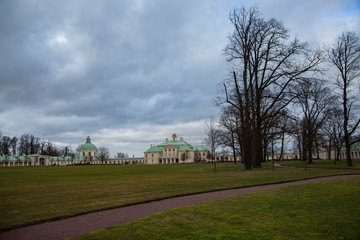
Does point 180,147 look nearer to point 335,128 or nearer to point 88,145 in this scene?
point 88,145

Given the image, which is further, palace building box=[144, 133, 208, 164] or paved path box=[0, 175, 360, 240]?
palace building box=[144, 133, 208, 164]

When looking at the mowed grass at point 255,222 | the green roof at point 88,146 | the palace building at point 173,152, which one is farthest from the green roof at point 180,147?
the mowed grass at point 255,222

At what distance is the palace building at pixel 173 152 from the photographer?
12119 cm

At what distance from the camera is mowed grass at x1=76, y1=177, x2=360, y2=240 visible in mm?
5148

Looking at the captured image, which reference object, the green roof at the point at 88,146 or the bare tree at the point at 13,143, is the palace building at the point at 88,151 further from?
the bare tree at the point at 13,143

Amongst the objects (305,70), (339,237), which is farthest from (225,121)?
(339,237)

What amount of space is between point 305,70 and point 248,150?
9.88m

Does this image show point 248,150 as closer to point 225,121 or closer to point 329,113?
point 329,113

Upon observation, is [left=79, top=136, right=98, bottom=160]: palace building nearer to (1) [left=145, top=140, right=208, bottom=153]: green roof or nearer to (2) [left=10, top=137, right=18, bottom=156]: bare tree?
(1) [left=145, top=140, right=208, bottom=153]: green roof

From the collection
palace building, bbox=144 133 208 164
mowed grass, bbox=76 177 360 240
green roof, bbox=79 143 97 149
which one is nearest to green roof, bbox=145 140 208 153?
palace building, bbox=144 133 208 164

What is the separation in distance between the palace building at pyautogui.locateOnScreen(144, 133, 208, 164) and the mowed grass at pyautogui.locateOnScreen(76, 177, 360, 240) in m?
110

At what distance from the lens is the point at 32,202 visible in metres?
10.2

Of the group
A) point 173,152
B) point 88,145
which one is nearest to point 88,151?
point 88,145

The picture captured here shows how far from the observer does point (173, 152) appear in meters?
125
